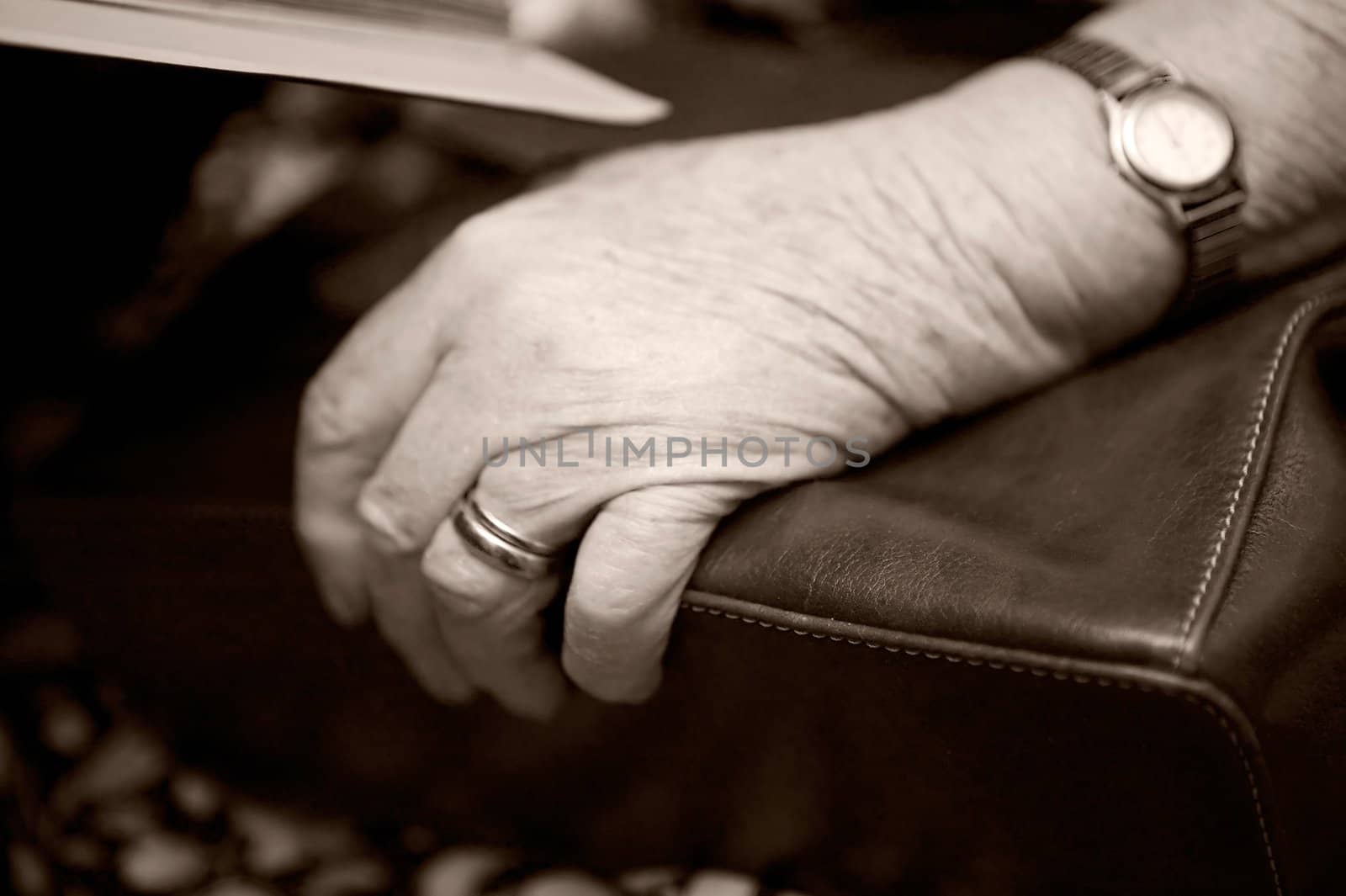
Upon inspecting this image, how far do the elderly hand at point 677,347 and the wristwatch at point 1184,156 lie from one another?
14 mm

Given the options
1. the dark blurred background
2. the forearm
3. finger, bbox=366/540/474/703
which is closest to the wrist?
the forearm

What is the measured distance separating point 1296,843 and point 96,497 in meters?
0.74

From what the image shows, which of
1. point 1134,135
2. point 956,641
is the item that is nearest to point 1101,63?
point 1134,135

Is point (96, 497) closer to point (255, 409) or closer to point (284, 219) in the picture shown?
point (255, 409)

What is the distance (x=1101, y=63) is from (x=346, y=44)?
0.46 meters

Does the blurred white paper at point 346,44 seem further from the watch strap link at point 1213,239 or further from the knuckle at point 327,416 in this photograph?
the watch strap link at point 1213,239

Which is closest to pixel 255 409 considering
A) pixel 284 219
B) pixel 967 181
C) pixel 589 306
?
pixel 284 219

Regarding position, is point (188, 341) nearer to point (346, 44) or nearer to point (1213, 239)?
point (346, 44)

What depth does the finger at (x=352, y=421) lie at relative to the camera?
60 cm

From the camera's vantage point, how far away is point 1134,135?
563 millimetres

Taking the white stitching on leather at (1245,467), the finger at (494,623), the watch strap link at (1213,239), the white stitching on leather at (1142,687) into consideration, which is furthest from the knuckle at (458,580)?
the watch strap link at (1213,239)

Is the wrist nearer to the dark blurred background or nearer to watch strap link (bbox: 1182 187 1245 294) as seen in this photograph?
watch strap link (bbox: 1182 187 1245 294)

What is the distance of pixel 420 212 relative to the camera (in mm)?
937

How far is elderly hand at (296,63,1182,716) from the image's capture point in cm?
53
